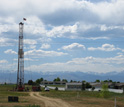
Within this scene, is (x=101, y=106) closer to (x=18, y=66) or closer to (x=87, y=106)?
(x=87, y=106)

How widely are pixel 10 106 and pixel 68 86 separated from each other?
260 ft

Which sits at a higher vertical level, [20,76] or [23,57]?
[23,57]

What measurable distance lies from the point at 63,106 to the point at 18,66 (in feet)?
209

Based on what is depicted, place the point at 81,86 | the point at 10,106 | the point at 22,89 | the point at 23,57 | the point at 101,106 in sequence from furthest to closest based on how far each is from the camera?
the point at 81,86 → the point at 23,57 → the point at 22,89 → the point at 101,106 → the point at 10,106

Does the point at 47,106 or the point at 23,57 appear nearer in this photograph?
the point at 47,106

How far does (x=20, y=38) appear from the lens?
97312mm

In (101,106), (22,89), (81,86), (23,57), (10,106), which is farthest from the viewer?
(81,86)

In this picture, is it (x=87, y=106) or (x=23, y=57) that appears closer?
(x=87, y=106)

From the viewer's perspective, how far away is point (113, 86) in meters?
117

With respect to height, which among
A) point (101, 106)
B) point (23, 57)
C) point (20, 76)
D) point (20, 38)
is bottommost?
point (101, 106)

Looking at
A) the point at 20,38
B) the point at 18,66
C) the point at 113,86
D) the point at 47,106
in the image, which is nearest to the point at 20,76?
the point at 18,66

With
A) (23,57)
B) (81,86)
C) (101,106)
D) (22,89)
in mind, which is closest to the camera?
(101,106)

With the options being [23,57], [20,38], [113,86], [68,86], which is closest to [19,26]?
[20,38]

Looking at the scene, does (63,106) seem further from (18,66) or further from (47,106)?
(18,66)
